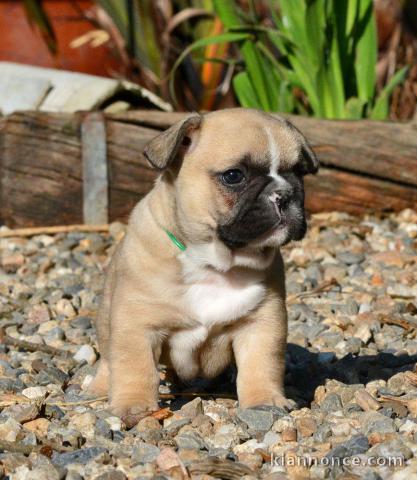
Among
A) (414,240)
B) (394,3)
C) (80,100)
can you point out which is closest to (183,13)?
(80,100)

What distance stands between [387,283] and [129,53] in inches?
144

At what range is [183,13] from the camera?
775cm

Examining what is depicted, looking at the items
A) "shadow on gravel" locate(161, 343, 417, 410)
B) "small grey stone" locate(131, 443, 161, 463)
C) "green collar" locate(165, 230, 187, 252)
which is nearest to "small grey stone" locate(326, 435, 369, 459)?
"small grey stone" locate(131, 443, 161, 463)

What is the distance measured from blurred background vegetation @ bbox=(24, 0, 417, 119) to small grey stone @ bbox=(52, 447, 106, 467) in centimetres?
328

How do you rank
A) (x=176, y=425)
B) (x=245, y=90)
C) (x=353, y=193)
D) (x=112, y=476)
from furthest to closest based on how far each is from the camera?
(x=245, y=90)
(x=353, y=193)
(x=176, y=425)
(x=112, y=476)

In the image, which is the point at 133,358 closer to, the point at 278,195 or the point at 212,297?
the point at 212,297

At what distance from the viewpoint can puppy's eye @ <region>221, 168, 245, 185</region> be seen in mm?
3406

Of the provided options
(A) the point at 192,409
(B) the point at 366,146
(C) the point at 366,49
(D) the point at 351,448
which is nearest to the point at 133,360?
(A) the point at 192,409

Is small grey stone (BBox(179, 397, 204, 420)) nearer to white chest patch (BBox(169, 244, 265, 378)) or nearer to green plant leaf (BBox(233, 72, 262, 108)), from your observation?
white chest patch (BBox(169, 244, 265, 378))

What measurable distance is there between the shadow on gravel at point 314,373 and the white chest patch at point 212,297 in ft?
1.05

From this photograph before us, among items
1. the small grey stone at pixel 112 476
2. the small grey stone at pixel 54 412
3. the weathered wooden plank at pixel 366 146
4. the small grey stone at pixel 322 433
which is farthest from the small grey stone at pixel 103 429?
the weathered wooden plank at pixel 366 146

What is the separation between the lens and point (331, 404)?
3537mm

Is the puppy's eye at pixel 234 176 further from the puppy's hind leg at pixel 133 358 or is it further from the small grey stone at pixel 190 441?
the small grey stone at pixel 190 441

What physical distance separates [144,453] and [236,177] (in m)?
1.00
